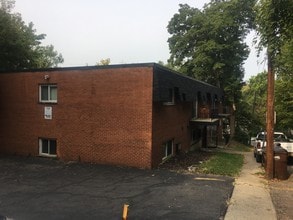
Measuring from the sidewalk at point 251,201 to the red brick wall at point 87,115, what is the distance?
4.60 metres

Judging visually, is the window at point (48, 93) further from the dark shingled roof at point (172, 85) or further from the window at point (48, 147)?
the dark shingled roof at point (172, 85)

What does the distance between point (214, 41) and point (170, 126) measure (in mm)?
19878

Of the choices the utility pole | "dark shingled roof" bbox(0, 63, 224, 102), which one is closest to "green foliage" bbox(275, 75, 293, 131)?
"dark shingled roof" bbox(0, 63, 224, 102)

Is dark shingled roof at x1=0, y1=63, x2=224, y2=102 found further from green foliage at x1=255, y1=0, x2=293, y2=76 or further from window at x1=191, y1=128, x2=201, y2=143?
green foliage at x1=255, y1=0, x2=293, y2=76

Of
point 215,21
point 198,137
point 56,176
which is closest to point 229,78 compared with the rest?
point 215,21

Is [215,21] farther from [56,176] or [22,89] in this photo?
[56,176]

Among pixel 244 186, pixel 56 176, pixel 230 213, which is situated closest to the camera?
pixel 230 213

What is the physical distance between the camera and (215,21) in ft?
118

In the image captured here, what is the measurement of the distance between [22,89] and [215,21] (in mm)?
23300

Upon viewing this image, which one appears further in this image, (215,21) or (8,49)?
(215,21)

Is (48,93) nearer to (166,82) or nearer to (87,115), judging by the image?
(87,115)

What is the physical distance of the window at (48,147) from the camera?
18.6m

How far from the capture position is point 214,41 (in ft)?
119

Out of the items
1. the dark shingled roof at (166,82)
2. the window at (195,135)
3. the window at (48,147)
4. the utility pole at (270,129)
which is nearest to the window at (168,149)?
the dark shingled roof at (166,82)
